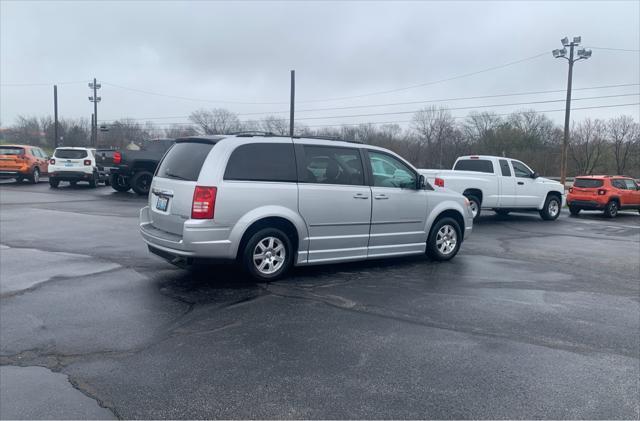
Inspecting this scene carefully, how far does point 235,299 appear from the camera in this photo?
574 cm

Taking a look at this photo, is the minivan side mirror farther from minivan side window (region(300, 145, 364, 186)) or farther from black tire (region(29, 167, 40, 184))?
black tire (region(29, 167, 40, 184))

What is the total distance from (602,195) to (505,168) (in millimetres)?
5788

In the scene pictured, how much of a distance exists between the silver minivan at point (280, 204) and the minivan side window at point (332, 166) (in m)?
0.01

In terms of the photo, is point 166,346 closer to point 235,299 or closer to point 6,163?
point 235,299

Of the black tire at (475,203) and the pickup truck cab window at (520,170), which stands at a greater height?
the pickup truck cab window at (520,170)

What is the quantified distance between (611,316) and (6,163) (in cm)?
2492

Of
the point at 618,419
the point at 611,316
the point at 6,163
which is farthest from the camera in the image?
the point at 6,163

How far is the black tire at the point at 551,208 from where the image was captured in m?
16.6

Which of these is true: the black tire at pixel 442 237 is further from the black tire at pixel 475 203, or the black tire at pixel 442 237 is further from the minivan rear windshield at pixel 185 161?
the black tire at pixel 475 203

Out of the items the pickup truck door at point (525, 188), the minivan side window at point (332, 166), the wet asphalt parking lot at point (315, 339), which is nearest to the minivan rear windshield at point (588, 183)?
the pickup truck door at point (525, 188)

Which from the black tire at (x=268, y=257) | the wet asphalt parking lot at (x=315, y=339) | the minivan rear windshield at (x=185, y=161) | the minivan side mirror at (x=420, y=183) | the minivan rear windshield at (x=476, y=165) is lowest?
the wet asphalt parking lot at (x=315, y=339)

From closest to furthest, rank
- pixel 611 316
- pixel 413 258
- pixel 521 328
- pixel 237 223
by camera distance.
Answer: pixel 521 328 → pixel 611 316 → pixel 237 223 → pixel 413 258

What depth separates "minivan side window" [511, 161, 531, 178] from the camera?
15.7 meters

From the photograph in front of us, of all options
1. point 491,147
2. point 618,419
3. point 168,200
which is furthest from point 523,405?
point 491,147
